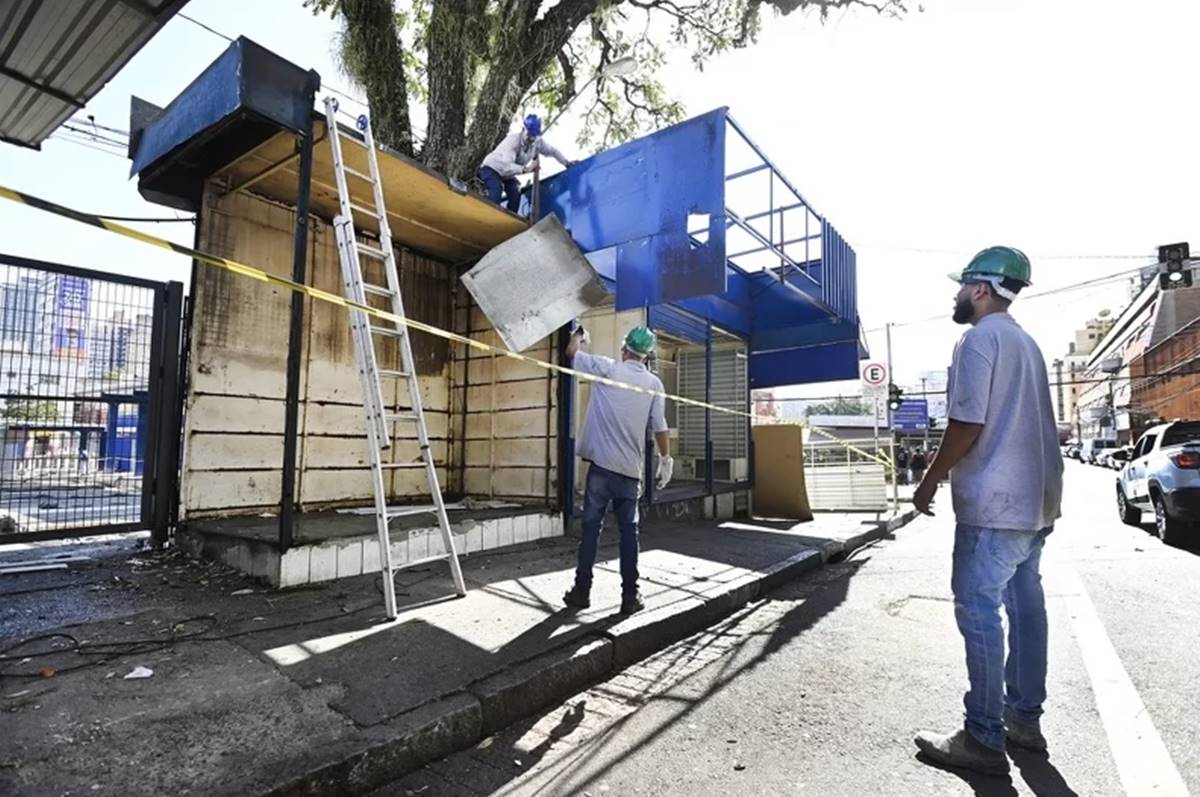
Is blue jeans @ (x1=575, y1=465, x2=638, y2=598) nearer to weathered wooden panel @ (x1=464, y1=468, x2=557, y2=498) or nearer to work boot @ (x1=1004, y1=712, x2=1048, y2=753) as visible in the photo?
work boot @ (x1=1004, y1=712, x2=1048, y2=753)

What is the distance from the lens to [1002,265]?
9.38 feet

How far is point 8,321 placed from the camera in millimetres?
4723

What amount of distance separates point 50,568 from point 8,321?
6.48 ft

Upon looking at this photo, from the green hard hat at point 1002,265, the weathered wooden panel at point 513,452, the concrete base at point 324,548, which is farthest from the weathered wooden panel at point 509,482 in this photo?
the green hard hat at point 1002,265

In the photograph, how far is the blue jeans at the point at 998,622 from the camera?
259cm

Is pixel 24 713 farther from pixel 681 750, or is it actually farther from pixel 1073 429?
pixel 1073 429

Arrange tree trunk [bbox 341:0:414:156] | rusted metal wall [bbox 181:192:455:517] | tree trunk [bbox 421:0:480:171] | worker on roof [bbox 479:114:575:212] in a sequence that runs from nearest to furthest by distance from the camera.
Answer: rusted metal wall [bbox 181:192:455:517], worker on roof [bbox 479:114:575:212], tree trunk [bbox 421:0:480:171], tree trunk [bbox 341:0:414:156]

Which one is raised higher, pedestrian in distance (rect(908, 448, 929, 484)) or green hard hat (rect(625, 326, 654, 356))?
green hard hat (rect(625, 326, 654, 356))

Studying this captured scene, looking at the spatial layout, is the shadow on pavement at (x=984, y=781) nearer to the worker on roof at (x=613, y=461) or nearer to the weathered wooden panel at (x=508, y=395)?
the worker on roof at (x=613, y=461)

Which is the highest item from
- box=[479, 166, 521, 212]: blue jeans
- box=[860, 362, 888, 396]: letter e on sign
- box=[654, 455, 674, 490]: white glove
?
box=[479, 166, 521, 212]: blue jeans

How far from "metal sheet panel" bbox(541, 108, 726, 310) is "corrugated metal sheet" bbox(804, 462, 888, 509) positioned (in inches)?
280

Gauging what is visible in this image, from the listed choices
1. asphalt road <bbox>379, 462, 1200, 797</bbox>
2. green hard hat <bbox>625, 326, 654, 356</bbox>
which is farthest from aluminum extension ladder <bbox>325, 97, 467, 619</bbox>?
green hard hat <bbox>625, 326, 654, 356</bbox>

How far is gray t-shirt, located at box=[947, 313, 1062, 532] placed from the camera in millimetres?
2623

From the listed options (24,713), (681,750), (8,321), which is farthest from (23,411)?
(681,750)
